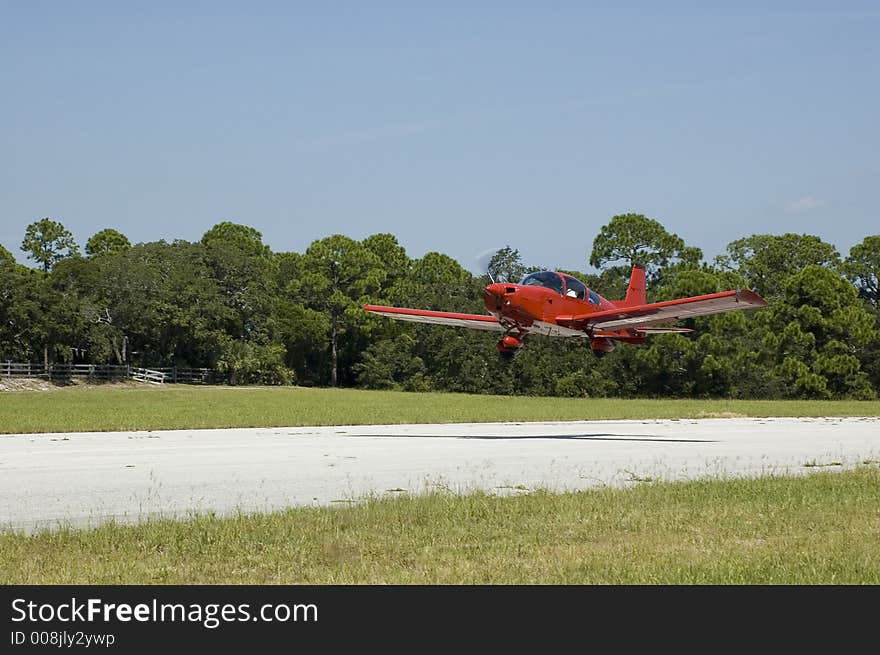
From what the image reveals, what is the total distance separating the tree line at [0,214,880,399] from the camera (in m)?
83.5

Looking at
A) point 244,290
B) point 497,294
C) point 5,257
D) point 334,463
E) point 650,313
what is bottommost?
point 334,463

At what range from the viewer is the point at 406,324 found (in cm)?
11319

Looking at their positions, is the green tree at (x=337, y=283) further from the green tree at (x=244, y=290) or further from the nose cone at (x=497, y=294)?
the nose cone at (x=497, y=294)

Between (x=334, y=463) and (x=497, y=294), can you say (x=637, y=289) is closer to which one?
(x=497, y=294)

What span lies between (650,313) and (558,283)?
9.64 ft

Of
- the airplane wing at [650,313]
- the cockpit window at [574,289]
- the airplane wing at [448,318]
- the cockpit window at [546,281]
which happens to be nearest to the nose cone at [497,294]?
the cockpit window at [546,281]

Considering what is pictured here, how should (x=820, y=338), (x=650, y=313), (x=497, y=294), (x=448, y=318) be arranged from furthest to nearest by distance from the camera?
(x=820, y=338) → (x=448, y=318) → (x=650, y=313) → (x=497, y=294)

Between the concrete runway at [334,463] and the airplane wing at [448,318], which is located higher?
the airplane wing at [448,318]

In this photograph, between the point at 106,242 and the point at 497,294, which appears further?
the point at 106,242

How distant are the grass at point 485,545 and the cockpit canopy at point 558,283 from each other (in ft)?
59.1

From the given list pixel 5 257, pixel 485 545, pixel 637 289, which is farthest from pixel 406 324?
pixel 485 545

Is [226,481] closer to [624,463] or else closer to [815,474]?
[624,463]

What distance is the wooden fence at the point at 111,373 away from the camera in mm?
88875
